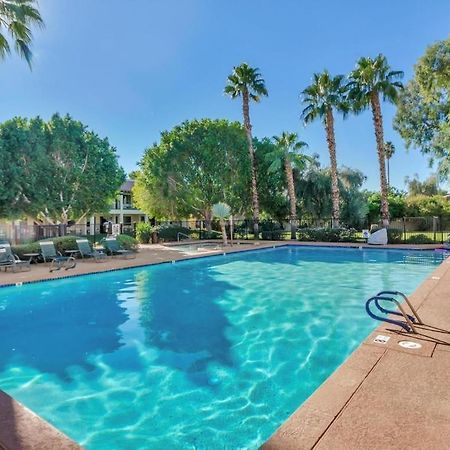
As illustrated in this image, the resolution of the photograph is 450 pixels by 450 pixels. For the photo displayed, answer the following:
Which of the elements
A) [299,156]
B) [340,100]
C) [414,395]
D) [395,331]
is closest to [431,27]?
[340,100]

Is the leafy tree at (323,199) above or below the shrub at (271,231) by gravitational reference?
above

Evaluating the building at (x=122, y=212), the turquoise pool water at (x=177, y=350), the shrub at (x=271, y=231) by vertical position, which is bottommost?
the turquoise pool water at (x=177, y=350)

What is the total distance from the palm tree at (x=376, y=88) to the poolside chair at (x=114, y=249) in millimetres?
15465

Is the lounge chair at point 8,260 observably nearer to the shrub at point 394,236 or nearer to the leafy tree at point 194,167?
the leafy tree at point 194,167

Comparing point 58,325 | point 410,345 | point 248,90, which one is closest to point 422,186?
point 248,90

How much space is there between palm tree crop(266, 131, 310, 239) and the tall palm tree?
2469 mm

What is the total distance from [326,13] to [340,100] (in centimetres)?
899

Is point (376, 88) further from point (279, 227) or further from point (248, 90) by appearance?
point (279, 227)

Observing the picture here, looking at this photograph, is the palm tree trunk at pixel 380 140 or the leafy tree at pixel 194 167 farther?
the leafy tree at pixel 194 167

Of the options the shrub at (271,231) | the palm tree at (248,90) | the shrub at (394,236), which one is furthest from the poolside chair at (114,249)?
the shrub at (394,236)

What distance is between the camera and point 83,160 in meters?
23.7

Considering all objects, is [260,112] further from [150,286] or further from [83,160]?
[150,286]

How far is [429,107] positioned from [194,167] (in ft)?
54.7

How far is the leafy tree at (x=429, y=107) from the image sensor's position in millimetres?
18969
